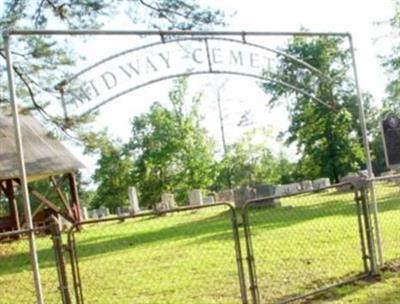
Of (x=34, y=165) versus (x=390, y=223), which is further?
(x=34, y=165)

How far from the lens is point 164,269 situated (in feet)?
33.1

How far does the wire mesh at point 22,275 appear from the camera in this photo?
9406 millimetres

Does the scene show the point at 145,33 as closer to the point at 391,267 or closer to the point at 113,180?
the point at 391,267

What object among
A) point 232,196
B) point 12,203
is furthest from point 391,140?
point 232,196

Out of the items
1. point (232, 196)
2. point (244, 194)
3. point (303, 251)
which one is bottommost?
point (232, 196)

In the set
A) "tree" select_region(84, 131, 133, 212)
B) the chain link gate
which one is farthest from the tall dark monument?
"tree" select_region(84, 131, 133, 212)

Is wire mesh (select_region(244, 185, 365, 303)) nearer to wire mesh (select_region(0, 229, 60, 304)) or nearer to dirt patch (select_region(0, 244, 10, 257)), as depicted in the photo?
wire mesh (select_region(0, 229, 60, 304))

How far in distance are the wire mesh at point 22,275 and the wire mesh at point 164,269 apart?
565mm

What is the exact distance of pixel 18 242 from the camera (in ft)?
69.5

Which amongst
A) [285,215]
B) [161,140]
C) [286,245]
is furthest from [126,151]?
[286,245]

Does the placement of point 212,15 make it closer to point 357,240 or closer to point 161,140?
point 357,240

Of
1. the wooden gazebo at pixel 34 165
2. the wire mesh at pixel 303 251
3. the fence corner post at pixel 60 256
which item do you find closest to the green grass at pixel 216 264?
the wire mesh at pixel 303 251

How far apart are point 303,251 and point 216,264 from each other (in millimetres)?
1618

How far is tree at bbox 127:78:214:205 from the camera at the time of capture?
136ft
